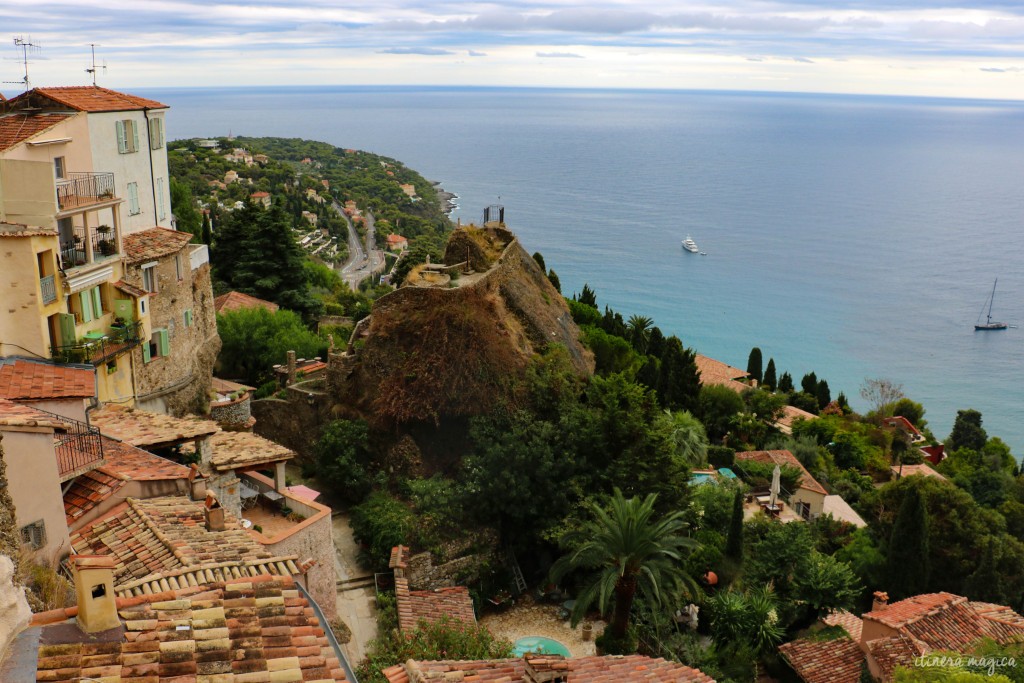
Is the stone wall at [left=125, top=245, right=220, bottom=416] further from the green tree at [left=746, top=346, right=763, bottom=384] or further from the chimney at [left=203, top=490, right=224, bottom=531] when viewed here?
the green tree at [left=746, top=346, right=763, bottom=384]

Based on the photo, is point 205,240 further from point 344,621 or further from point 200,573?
point 200,573

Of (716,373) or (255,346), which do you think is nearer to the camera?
(255,346)

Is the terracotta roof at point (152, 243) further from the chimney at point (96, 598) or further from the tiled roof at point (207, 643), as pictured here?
the chimney at point (96, 598)

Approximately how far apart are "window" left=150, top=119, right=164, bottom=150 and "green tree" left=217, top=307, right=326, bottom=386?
8.57 meters

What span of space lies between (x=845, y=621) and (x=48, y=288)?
1941 centimetres

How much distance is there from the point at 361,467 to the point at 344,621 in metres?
5.23

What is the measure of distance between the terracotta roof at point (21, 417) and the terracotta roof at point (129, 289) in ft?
28.0

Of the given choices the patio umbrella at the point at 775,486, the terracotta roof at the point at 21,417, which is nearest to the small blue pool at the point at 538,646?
the terracotta roof at the point at 21,417

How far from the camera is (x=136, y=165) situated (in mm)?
22781

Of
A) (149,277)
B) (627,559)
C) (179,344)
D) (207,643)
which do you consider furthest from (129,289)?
(207,643)

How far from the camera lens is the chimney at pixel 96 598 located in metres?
6.49

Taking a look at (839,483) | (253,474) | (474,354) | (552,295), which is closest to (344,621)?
(253,474)

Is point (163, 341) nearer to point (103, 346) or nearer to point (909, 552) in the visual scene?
point (103, 346)

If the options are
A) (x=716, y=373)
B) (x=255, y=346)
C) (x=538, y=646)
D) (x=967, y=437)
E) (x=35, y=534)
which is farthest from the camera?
(x=716, y=373)
